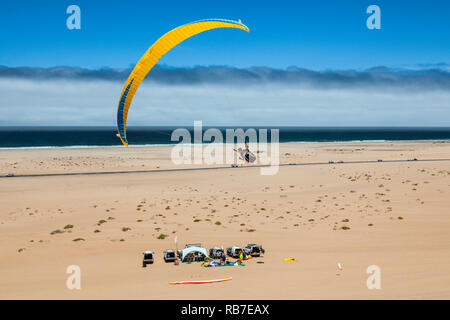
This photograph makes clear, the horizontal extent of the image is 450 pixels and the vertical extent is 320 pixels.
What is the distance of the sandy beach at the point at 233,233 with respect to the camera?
15273 mm

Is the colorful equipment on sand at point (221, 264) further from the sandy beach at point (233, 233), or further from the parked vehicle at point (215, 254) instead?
the parked vehicle at point (215, 254)

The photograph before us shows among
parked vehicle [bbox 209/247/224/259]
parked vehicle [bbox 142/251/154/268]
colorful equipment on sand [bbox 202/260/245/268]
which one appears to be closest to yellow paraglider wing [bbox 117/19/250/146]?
parked vehicle [bbox 142/251/154/268]

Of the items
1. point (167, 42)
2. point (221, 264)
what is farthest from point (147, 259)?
point (167, 42)

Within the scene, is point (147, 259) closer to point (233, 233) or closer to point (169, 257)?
point (169, 257)

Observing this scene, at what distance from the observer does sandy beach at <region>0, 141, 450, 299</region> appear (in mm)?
15273

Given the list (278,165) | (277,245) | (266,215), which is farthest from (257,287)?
(278,165)

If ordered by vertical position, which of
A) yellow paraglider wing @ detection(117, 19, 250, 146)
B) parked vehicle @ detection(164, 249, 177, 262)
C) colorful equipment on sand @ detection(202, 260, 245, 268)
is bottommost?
colorful equipment on sand @ detection(202, 260, 245, 268)

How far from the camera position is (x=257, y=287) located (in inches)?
595

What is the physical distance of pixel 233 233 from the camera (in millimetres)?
23562

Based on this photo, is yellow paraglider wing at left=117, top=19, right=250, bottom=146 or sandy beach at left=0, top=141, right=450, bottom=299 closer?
sandy beach at left=0, top=141, right=450, bottom=299

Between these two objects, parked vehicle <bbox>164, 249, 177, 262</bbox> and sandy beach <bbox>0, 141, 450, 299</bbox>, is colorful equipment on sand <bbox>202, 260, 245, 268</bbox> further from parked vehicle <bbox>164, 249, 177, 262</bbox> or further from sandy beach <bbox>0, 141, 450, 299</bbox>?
parked vehicle <bbox>164, 249, 177, 262</bbox>

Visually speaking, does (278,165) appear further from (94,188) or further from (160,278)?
(160,278)
